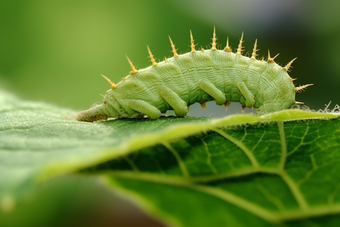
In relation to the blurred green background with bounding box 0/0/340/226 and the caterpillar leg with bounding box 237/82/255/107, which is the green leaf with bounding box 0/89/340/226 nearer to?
the caterpillar leg with bounding box 237/82/255/107

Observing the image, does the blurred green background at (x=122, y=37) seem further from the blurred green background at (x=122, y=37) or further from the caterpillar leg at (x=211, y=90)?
the caterpillar leg at (x=211, y=90)

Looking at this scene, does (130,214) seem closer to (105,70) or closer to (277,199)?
(105,70)

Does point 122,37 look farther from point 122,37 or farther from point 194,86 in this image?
point 194,86

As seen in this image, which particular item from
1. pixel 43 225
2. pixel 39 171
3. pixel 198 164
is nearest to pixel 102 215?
pixel 43 225

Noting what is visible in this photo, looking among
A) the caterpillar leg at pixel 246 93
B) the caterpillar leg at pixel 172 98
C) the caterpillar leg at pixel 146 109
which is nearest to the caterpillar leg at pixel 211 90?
the caterpillar leg at pixel 246 93

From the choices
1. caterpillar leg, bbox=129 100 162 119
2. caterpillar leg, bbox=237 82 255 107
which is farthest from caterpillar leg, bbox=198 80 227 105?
caterpillar leg, bbox=129 100 162 119

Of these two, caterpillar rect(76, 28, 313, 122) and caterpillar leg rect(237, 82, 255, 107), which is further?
caterpillar leg rect(237, 82, 255, 107)
